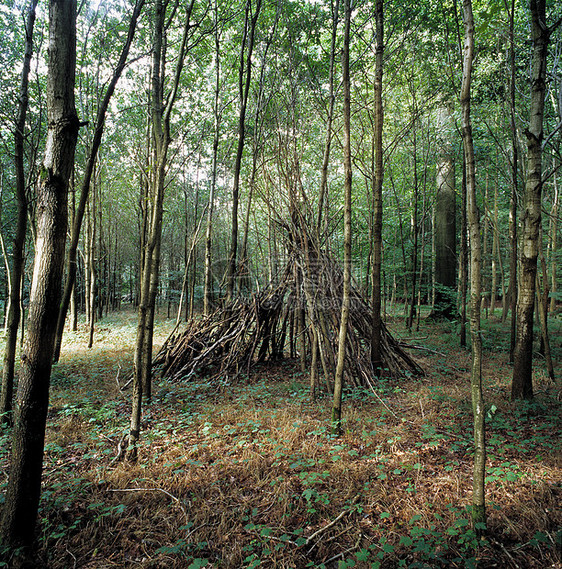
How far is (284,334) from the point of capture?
575 cm

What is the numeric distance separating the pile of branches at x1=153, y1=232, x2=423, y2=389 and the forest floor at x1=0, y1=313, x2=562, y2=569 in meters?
0.75

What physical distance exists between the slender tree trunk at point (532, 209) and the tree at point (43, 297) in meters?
4.50

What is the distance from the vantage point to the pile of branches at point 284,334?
4.57 m

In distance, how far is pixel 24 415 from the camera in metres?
1.67

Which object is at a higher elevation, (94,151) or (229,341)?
(94,151)

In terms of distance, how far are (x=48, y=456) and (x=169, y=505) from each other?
153cm

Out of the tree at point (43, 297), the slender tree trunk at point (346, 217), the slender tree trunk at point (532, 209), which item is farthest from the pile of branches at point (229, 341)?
the tree at point (43, 297)

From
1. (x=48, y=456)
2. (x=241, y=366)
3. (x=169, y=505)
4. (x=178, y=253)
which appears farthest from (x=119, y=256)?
(x=169, y=505)

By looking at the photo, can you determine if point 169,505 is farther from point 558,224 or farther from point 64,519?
point 558,224

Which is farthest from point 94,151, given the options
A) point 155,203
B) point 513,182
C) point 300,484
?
point 513,182

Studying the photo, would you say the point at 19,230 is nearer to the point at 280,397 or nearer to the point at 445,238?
the point at 280,397

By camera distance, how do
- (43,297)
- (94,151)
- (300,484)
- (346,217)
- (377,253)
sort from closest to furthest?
1. (43,297)
2. (300,484)
3. (346,217)
4. (94,151)
5. (377,253)

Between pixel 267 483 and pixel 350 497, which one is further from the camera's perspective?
pixel 267 483

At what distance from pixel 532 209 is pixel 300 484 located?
396 cm
